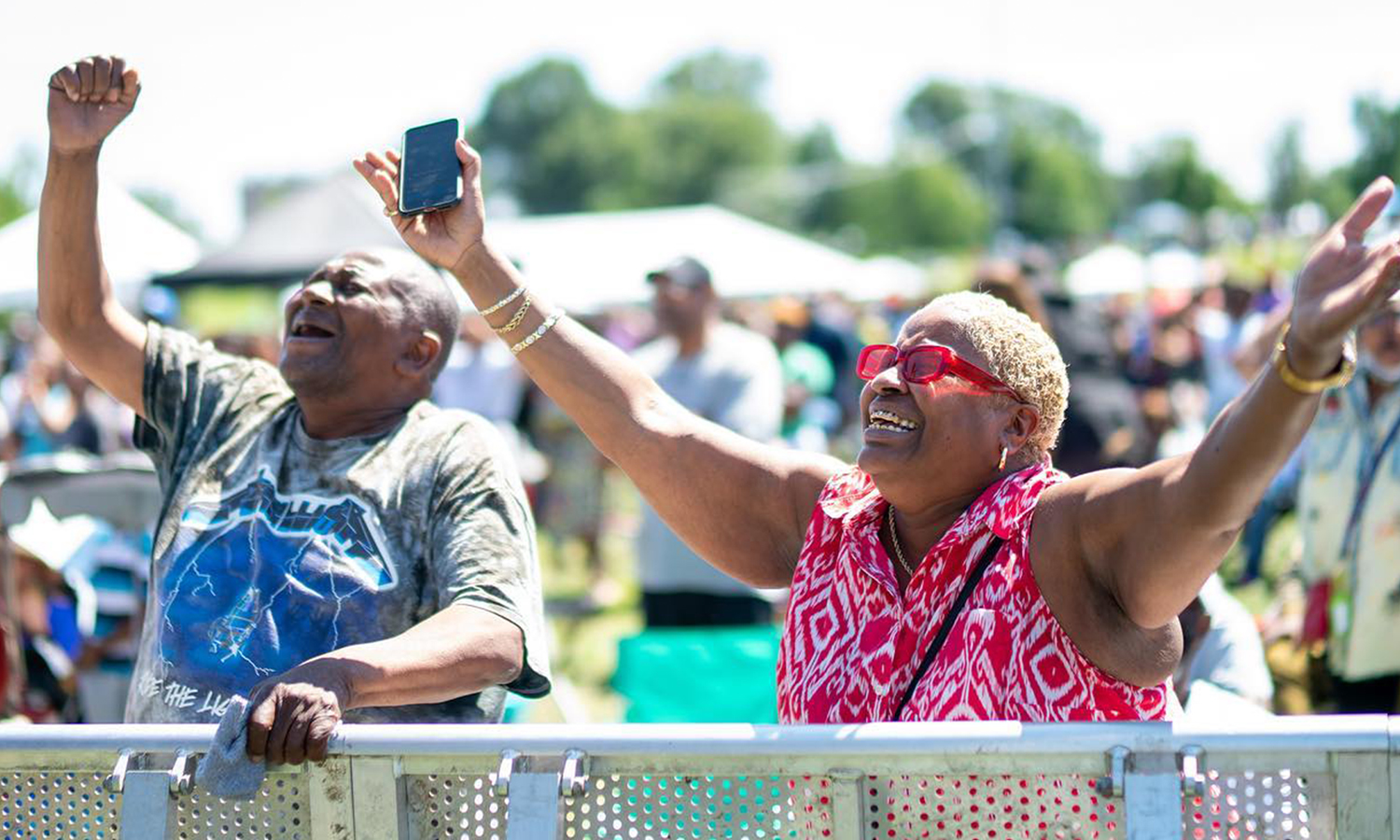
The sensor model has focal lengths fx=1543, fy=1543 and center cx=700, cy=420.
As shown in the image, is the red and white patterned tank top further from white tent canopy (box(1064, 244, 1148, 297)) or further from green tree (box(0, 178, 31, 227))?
green tree (box(0, 178, 31, 227))

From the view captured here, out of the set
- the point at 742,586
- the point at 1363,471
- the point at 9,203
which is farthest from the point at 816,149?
the point at 1363,471

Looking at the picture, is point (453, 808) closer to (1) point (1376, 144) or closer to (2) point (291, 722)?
(2) point (291, 722)

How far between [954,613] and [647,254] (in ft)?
37.2

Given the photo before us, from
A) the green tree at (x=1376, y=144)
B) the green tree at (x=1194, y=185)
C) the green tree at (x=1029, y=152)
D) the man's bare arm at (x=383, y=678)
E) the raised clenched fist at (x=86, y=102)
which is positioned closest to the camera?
the man's bare arm at (x=383, y=678)

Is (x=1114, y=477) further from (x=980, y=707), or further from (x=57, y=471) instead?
(x=57, y=471)

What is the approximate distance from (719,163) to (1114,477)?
11703 centimetres

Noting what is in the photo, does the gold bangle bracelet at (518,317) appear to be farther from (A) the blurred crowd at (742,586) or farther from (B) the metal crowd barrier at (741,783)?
(A) the blurred crowd at (742,586)

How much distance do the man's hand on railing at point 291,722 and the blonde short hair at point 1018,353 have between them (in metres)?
1.11

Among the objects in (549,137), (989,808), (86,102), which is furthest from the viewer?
(549,137)

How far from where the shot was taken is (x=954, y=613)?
2262mm

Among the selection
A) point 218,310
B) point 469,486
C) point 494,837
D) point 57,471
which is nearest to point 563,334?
point 469,486

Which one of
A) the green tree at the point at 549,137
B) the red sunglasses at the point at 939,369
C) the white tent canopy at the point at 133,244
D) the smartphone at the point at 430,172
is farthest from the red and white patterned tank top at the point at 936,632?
the green tree at the point at 549,137

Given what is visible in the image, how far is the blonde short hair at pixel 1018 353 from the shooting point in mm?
A: 2396

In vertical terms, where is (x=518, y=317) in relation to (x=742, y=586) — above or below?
above
